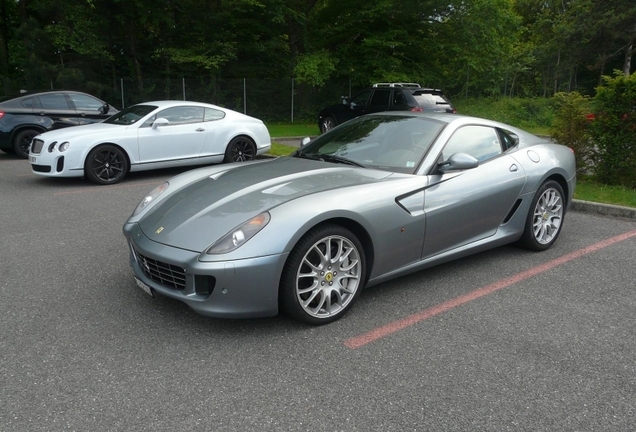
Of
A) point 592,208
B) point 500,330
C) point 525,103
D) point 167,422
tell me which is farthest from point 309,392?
point 525,103

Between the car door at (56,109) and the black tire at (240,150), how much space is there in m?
4.34

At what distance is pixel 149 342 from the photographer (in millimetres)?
3355

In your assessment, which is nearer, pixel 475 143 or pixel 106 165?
pixel 475 143

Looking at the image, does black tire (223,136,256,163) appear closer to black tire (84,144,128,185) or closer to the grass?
black tire (84,144,128,185)

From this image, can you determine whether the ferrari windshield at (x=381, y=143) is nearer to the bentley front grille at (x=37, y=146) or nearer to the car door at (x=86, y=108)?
the bentley front grille at (x=37, y=146)

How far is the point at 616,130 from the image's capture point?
26.0ft

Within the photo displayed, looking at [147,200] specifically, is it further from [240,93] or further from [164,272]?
[240,93]

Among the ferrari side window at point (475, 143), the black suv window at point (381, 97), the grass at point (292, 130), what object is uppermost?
the ferrari side window at point (475, 143)

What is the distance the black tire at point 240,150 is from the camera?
1030 centimetres

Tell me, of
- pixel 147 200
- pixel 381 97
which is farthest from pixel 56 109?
pixel 147 200

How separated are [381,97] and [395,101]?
0.75 metres

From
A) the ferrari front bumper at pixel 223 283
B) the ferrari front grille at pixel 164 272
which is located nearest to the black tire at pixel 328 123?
the ferrari front grille at pixel 164 272

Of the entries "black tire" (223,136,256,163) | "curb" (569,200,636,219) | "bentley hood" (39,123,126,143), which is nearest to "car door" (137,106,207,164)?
"bentley hood" (39,123,126,143)

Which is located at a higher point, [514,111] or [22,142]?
[514,111]
